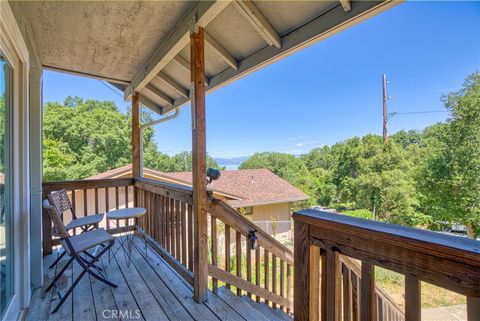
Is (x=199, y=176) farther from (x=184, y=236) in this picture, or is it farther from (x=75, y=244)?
(x=75, y=244)

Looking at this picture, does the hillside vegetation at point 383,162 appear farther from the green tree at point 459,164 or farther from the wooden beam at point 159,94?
the wooden beam at point 159,94

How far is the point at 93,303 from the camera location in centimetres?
205

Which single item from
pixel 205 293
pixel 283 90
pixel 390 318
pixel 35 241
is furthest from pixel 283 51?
pixel 283 90

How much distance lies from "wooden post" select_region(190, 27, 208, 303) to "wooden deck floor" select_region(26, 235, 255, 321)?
0.18 m

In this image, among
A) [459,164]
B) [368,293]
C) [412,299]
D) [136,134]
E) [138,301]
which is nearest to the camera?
[412,299]

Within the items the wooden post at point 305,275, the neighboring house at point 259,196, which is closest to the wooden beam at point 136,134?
the wooden post at point 305,275

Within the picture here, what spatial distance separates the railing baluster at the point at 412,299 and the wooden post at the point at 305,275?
31cm

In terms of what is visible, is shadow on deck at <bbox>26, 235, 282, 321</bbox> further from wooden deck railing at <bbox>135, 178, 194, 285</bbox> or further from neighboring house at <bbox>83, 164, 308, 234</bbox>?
neighboring house at <bbox>83, 164, 308, 234</bbox>

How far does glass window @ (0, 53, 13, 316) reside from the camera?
156 centimetres

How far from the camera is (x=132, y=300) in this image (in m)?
2.08

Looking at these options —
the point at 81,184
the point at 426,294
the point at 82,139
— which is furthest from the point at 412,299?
the point at 82,139

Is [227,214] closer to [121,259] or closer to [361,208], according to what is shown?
[121,259]

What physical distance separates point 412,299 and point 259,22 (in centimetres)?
195

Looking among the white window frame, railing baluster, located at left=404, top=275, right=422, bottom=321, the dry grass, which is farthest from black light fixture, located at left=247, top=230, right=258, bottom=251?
the dry grass
